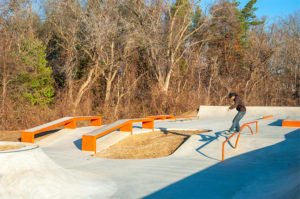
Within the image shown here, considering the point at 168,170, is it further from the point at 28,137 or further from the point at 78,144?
the point at 28,137

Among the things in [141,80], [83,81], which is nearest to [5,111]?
[83,81]

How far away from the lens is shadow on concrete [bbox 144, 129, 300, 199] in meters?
5.42

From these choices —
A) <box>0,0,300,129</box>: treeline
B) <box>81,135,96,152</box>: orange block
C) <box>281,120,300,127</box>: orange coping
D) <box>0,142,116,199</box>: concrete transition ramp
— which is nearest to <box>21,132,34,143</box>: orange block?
<box>81,135,96,152</box>: orange block

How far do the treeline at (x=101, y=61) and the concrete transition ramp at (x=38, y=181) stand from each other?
12445 mm

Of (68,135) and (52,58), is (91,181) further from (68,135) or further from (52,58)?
(52,58)

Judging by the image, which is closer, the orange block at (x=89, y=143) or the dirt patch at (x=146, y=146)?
the dirt patch at (x=146, y=146)

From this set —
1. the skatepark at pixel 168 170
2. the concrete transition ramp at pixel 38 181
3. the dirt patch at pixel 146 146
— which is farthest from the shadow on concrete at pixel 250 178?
the dirt patch at pixel 146 146

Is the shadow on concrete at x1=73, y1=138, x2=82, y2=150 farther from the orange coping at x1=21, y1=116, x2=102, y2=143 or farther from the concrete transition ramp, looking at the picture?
the concrete transition ramp

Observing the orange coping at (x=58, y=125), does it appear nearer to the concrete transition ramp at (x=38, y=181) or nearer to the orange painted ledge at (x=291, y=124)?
the concrete transition ramp at (x=38, y=181)

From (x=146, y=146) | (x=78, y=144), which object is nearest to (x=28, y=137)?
(x=78, y=144)

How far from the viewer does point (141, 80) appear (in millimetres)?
27172

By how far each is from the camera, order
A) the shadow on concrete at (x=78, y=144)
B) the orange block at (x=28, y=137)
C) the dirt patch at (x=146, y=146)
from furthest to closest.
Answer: the orange block at (x=28, y=137) < the shadow on concrete at (x=78, y=144) < the dirt patch at (x=146, y=146)

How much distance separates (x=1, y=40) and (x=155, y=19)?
11715 mm

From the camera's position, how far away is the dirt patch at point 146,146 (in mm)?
9633
